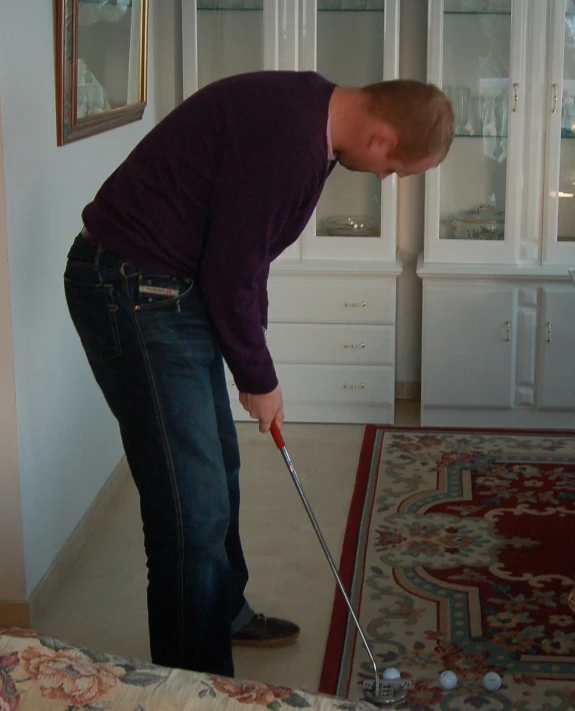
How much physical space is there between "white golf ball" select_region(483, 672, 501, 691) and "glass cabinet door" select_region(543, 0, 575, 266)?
216 centimetres

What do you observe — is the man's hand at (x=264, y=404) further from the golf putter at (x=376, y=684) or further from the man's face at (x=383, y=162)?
the man's face at (x=383, y=162)

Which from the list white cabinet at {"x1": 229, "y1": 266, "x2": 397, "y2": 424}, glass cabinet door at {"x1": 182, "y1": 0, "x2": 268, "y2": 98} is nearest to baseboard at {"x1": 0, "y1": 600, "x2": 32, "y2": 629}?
white cabinet at {"x1": 229, "y1": 266, "x2": 397, "y2": 424}

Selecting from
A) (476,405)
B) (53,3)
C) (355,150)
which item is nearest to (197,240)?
(355,150)

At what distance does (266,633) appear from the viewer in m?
2.46

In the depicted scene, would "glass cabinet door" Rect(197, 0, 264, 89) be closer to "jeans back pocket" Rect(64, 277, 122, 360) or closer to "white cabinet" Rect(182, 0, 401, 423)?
"white cabinet" Rect(182, 0, 401, 423)

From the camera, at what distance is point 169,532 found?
6.40 ft

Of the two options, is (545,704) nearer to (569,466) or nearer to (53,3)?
(569,466)

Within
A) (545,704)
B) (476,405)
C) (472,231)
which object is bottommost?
(545,704)

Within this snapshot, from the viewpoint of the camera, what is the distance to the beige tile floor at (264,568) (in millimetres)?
2447

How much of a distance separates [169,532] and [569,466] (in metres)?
2.07

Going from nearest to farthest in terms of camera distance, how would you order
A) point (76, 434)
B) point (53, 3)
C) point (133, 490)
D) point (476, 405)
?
point (53, 3)
point (76, 434)
point (133, 490)
point (476, 405)

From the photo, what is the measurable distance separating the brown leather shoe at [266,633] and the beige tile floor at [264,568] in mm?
19

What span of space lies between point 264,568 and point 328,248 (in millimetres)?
1645

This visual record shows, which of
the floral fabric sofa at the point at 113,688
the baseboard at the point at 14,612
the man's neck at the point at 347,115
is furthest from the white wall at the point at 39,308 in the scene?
the floral fabric sofa at the point at 113,688
